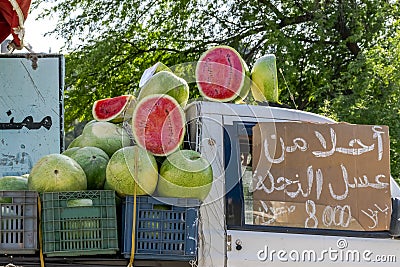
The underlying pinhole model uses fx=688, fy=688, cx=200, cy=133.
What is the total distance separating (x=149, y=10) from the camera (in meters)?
12.0

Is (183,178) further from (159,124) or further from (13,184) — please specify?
(13,184)

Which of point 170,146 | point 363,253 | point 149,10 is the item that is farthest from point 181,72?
point 149,10

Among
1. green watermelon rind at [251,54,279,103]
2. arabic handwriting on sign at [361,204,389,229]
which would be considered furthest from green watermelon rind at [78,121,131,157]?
arabic handwriting on sign at [361,204,389,229]

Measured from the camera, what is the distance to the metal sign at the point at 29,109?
582 centimetres

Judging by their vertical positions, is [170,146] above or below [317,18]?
below

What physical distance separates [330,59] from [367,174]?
7339mm

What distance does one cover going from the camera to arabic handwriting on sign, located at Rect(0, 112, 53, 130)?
5.89 metres

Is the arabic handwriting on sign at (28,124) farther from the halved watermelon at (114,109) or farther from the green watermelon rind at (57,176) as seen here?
the green watermelon rind at (57,176)

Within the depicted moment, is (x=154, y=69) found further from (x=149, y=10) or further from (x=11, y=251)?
(x=149, y=10)

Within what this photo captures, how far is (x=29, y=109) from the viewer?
5949mm

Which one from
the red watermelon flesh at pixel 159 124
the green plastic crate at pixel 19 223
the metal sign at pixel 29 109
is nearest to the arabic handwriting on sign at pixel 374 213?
the red watermelon flesh at pixel 159 124

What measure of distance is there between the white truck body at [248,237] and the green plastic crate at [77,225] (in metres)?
0.62

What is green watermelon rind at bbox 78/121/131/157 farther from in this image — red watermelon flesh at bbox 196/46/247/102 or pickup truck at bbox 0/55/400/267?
red watermelon flesh at bbox 196/46/247/102

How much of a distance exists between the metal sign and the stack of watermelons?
1.33 metres
